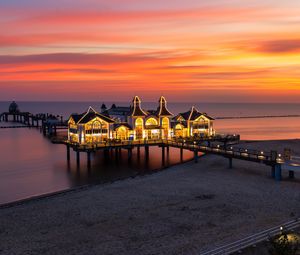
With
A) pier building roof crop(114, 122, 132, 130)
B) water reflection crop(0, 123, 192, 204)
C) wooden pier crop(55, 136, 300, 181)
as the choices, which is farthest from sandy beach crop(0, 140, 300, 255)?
pier building roof crop(114, 122, 132, 130)

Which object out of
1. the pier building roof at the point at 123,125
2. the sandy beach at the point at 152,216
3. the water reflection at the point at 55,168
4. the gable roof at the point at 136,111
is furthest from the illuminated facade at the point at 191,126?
the sandy beach at the point at 152,216

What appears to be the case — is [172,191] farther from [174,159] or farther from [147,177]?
[174,159]

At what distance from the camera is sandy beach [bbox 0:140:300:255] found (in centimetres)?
2164

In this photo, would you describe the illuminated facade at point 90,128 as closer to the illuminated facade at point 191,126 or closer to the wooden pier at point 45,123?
the illuminated facade at point 191,126

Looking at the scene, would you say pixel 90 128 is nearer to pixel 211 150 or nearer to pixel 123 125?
pixel 123 125

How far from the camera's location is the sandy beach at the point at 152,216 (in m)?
21.6

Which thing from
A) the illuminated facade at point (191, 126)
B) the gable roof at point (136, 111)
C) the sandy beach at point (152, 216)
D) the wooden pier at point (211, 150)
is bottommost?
the sandy beach at point (152, 216)

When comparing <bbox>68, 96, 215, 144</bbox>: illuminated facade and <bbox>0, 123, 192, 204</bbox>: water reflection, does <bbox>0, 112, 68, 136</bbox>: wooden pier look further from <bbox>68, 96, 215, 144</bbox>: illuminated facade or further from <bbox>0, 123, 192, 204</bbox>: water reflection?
<bbox>68, 96, 215, 144</bbox>: illuminated facade

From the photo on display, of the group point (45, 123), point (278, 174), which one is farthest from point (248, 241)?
point (45, 123)

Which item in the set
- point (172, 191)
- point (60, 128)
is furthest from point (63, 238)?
point (60, 128)

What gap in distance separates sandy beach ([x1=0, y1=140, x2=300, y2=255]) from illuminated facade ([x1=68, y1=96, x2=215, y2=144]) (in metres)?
17.5

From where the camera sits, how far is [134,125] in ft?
190

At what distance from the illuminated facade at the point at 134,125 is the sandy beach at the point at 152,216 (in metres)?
17.5

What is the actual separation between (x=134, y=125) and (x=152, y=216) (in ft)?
106
